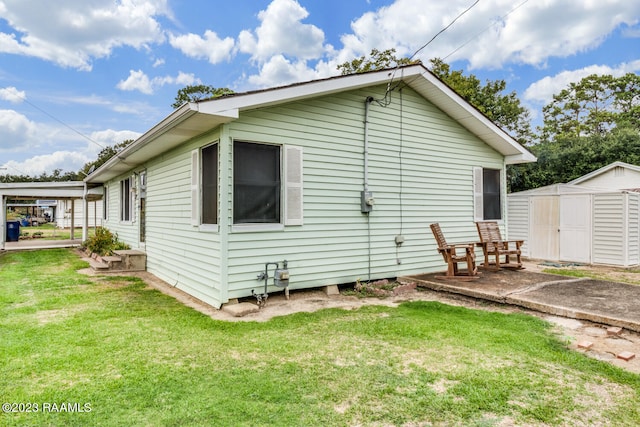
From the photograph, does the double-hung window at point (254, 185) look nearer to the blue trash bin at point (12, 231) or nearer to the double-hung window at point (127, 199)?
the double-hung window at point (127, 199)

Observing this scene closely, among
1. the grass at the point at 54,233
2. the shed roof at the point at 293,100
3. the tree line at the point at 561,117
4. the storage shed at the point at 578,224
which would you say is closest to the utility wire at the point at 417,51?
the shed roof at the point at 293,100

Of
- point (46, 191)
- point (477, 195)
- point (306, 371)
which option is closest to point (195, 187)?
point (306, 371)

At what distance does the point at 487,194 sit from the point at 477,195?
1.48 ft

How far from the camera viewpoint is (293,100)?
565cm

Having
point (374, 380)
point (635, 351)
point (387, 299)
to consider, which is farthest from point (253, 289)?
point (635, 351)

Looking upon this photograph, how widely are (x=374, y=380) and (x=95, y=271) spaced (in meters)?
7.85

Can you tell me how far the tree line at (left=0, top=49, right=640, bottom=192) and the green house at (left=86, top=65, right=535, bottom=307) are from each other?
350cm

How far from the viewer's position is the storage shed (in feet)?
30.0

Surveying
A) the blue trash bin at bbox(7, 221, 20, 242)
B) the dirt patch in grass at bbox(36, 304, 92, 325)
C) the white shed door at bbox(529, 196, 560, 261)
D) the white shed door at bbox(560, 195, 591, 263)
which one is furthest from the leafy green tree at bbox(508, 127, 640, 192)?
the blue trash bin at bbox(7, 221, 20, 242)

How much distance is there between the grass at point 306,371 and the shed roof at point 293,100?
2.62m

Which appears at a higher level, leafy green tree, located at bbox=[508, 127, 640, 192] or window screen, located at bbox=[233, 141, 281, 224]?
leafy green tree, located at bbox=[508, 127, 640, 192]

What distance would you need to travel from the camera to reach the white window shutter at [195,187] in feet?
Result: 19.4

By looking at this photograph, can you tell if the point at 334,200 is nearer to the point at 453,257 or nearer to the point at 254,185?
the point at 254,185

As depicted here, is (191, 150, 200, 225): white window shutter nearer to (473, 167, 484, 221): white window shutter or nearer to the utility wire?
the utility wire
